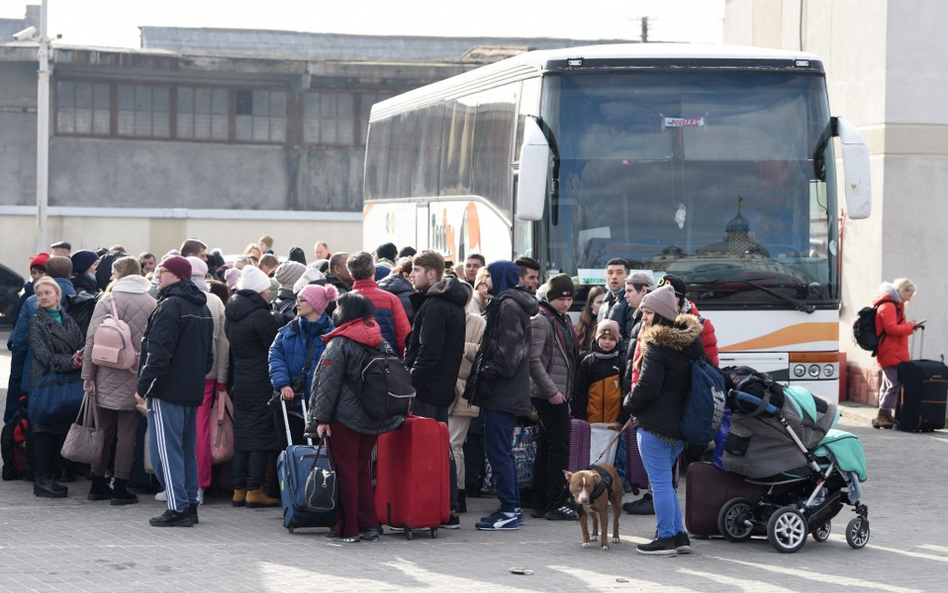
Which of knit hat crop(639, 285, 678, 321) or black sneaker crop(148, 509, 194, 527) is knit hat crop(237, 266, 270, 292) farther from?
knit hat crop(639, 285, 678, 321)

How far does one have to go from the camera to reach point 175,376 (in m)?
9.80

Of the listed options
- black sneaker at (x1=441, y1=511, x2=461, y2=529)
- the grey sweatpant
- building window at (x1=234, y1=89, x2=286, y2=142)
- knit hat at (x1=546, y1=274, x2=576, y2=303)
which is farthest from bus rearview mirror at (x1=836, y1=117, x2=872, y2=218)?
building window at (x1=234, y1=89, x2=286, y2=142)

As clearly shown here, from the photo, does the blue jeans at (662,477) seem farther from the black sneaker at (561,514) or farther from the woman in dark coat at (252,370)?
the woman in dark coat at (252,370)

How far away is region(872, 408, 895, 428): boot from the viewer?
55.6ft

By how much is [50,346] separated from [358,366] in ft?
10.4

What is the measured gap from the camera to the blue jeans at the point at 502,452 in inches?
402

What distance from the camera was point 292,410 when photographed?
1067 cm

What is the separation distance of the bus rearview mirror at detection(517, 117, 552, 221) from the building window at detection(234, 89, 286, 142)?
2849 centimetres

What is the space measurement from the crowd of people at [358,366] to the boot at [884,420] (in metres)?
6.25

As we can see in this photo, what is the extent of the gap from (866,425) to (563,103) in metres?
7.09

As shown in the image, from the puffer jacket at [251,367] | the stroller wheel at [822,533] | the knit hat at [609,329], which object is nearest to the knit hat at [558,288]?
the knit hat at [609,329]

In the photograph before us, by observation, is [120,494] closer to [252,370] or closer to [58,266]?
[252,370]

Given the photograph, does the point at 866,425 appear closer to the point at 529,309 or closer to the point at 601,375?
the point at 601,375

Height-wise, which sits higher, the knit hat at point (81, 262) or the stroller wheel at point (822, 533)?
the knit hat at point (81, 262)
